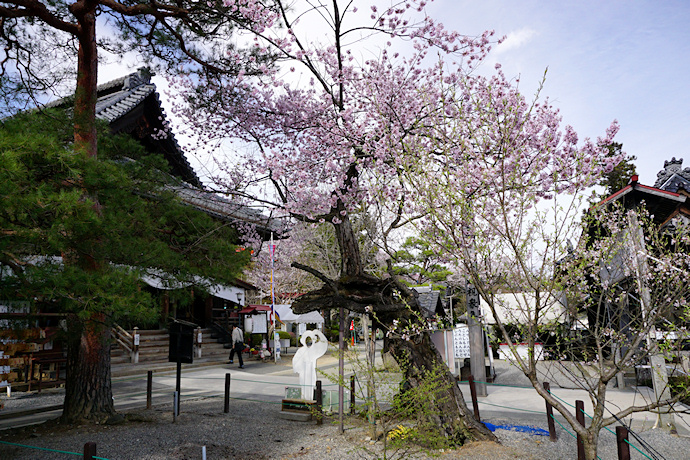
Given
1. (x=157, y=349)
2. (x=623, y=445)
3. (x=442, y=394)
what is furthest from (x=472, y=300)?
(x=157, y=349)

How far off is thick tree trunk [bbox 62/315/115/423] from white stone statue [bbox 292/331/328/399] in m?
3.23

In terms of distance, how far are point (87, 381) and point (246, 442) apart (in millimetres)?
2892

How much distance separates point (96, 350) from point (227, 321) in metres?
14.8

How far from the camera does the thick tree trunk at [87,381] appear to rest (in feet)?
23.0

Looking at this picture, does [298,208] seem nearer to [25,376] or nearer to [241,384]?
[241,384]

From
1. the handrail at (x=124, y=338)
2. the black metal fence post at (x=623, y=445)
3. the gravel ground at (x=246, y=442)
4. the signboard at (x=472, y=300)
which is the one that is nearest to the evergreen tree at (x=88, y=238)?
the gravel ground at (x=246, y=442)

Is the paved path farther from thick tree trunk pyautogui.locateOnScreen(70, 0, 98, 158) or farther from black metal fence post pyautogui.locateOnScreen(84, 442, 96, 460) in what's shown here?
thick tree trunk pyautogui.locateOnScreen(70, 0, 98, 158)

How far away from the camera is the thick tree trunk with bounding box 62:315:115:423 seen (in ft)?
23.0

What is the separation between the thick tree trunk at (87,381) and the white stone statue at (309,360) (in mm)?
3232

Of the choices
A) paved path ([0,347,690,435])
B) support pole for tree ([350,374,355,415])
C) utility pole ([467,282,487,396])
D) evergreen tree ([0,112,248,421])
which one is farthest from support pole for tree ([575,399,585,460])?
utility pole ([467,282,487,396])

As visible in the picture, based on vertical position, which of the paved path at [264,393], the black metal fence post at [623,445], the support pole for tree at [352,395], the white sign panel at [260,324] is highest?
the white sign panel at [260,324]

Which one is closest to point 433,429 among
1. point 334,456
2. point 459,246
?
point 334,456

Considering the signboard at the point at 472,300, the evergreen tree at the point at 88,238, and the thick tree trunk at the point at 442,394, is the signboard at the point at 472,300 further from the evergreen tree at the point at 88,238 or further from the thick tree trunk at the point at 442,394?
the evergreen tree at the point at 88,238

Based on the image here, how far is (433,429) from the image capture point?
6.07 m
